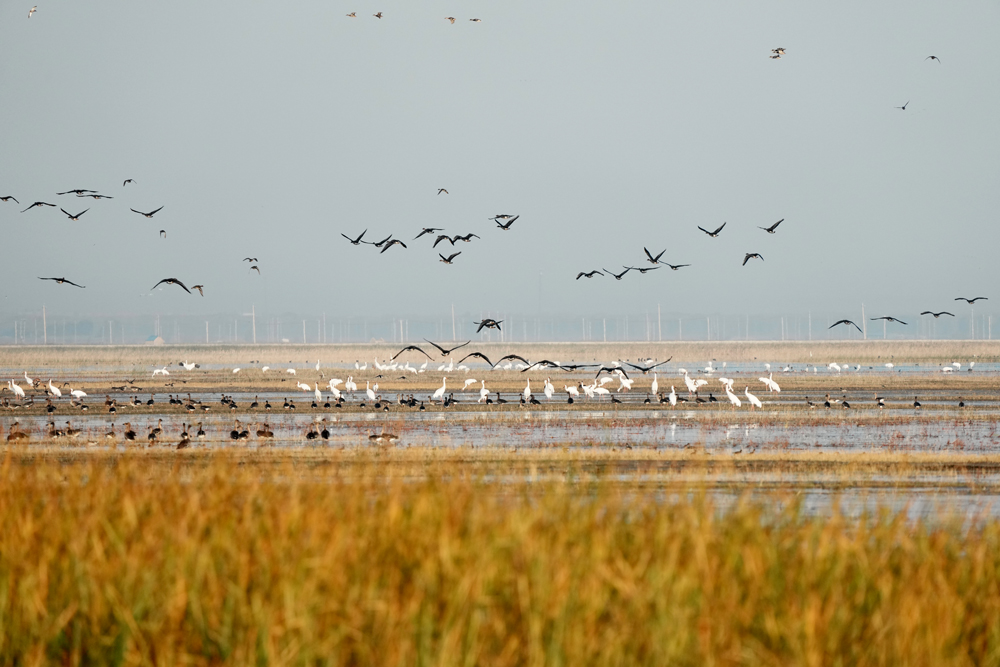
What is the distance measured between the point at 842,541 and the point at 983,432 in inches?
1027

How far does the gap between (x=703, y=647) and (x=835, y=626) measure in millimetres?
1300

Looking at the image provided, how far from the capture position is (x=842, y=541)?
34.5 ft

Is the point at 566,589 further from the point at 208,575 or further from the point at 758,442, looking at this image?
the point at 758,442

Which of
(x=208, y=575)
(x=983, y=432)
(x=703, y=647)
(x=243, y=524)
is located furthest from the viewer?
(x=983, y=432)

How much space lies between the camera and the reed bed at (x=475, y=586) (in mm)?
8984

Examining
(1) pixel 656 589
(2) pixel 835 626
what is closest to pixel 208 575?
(1) pixel 656 589

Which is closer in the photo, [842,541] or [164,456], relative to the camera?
[842,541]

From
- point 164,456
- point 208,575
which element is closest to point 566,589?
point 208,575

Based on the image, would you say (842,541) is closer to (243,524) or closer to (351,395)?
(243,524)

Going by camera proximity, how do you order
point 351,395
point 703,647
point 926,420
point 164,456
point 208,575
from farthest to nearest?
point 351,395 < point 926,420 < point 164,456 < point 208,575 < point 703,647

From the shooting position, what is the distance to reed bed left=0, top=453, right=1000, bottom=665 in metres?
8.98

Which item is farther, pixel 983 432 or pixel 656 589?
pixel 983 432

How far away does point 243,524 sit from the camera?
11.3 meters

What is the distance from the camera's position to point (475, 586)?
9.48 m
